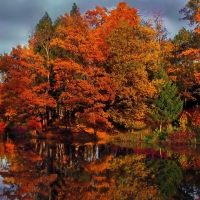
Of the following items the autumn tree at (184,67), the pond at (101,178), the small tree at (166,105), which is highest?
the autumn tree at (184,67)

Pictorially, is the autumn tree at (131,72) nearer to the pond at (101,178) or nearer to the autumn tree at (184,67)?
the autumn tree at (184,67)

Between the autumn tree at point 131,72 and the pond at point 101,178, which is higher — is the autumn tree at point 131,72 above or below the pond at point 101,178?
above

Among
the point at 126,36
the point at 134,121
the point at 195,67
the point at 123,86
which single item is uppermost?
the point at 126,36

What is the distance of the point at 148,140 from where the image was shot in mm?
32188

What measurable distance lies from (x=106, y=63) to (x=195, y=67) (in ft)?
31.3

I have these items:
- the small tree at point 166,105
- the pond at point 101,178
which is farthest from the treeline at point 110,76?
the pond at point 101,178

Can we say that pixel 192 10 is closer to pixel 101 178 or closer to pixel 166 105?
pixel 166 105

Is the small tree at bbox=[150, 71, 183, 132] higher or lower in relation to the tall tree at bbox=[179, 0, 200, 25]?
lower

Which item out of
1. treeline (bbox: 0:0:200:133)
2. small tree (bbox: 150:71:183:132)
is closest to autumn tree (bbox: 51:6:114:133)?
treeline (bbox: 0:0:200:133)

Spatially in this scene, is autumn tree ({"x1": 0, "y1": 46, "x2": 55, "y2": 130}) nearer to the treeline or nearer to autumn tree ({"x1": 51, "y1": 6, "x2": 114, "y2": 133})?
the treeline

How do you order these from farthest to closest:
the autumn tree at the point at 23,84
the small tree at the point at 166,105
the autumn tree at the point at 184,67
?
the autumn tree at the point at 184,67 < the autumn tree at the point at 23,84 < the small tree at the point at 166,105

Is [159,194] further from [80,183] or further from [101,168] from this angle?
[101,168]

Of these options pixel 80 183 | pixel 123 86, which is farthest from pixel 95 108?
pixel 80 183

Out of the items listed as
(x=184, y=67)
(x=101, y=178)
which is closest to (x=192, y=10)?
(x=184, y=67)
